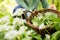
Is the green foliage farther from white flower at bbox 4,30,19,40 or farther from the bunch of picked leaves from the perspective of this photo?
white flower at bbox 4,30,19,40

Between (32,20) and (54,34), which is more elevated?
(32,20)

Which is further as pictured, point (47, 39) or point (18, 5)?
point (18, 5)

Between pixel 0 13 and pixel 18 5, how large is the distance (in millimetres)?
253

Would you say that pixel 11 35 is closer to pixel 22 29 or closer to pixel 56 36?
pixel 22 29

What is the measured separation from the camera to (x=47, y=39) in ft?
2.29

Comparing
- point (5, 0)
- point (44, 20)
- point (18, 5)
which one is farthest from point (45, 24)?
point (5, 0)

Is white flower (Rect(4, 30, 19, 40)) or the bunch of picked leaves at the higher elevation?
the bunch of picked leaves

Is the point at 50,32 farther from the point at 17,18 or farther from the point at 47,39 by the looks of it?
the point at 17,18

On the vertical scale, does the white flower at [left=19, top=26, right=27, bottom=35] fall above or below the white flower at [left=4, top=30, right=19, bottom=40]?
above

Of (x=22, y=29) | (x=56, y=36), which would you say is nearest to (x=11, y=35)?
(x=22, y=29)

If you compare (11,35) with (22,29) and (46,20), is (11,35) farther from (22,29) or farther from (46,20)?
(46,20)

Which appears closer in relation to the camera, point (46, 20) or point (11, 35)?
point (11, 35)

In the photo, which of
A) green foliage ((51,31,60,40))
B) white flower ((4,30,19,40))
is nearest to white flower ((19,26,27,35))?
white flower ((4,30,19,40))

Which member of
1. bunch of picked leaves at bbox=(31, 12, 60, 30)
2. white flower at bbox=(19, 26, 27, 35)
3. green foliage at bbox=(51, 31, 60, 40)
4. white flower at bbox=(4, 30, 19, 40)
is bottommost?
green foliage at bbox=(51, 31, 60, 40)
